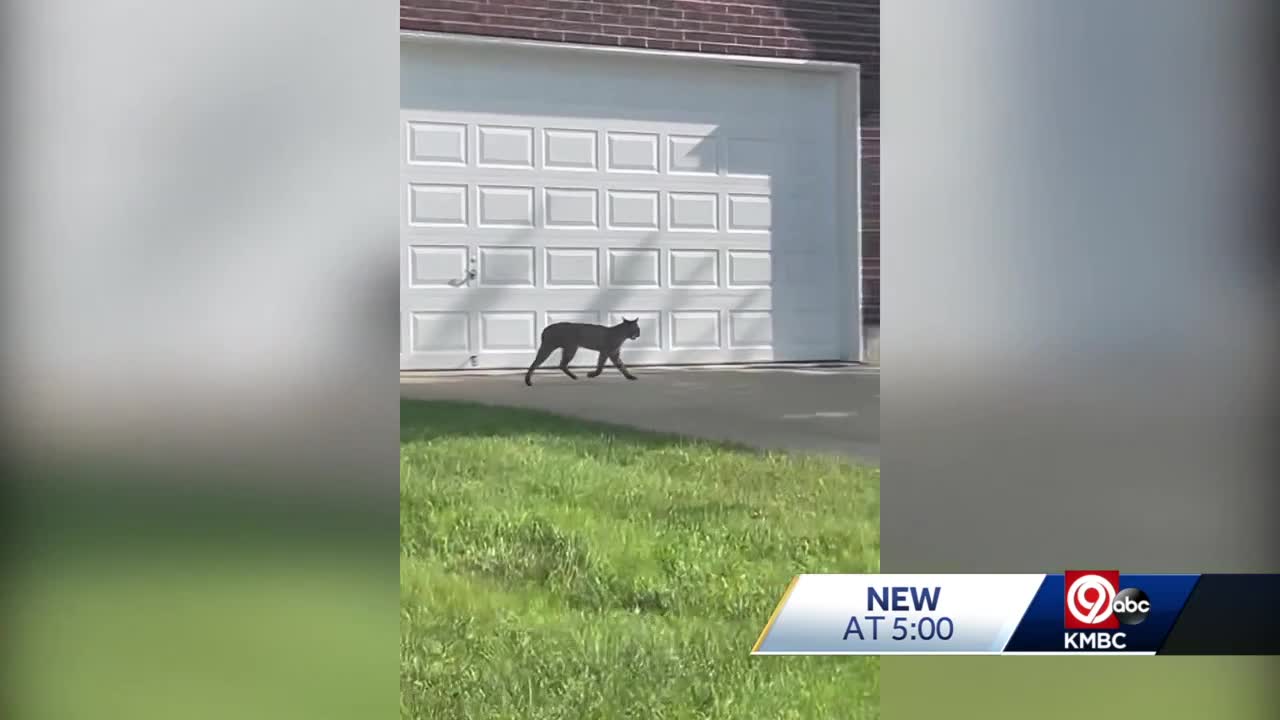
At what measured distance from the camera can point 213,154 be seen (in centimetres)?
192

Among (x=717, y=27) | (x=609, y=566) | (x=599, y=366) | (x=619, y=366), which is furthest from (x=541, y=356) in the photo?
(x=609, y=566)

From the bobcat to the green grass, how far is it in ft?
3.58

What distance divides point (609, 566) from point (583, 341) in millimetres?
2886

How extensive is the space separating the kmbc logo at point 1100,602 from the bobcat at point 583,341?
4.51 metres

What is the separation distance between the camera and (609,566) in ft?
12.5

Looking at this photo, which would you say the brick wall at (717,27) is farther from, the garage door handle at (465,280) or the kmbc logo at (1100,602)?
the kmbc logo at (1100,602)

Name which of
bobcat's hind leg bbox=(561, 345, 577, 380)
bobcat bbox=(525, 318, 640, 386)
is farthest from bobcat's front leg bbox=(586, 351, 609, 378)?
bobcat's hind leg bbox=(561, 345, 577, 380)

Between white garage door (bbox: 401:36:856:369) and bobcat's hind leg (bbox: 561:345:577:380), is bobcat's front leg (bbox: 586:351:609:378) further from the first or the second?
white garage door (bbox: 401:36:856:369)

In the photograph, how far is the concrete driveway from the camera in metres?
5.25

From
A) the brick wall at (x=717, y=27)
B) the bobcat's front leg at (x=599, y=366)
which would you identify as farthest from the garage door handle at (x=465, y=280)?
the brick wall at (x=717, y=27)

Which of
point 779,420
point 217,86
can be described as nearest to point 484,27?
point 779,420

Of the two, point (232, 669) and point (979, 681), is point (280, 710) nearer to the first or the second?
point (232, 669)

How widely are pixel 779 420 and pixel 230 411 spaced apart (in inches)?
150

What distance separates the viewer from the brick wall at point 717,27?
6.88 m
